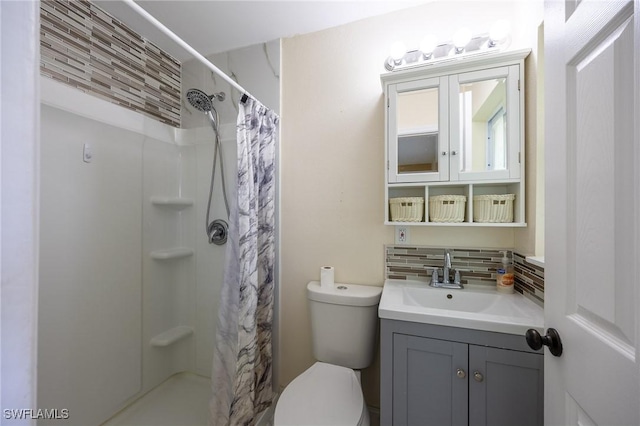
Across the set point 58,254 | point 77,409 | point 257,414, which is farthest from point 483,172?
point 77,409

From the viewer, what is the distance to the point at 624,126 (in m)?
0.44

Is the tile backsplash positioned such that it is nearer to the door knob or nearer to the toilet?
the toilet

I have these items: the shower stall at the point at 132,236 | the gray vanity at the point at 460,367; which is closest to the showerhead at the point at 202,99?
the shower stall at the point at 132,236

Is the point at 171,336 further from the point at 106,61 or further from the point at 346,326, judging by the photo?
the point at 106,61

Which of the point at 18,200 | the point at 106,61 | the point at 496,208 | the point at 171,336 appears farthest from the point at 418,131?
the point at 171,336

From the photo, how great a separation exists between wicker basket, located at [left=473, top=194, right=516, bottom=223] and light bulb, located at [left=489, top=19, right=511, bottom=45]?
74 cm

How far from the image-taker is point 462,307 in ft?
4.01

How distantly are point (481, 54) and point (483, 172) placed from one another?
1.81 feet

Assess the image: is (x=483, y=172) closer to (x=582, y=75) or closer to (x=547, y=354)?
(x=582, y=75)

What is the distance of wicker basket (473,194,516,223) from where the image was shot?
3.83 feet

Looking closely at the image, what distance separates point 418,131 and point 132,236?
1771mm

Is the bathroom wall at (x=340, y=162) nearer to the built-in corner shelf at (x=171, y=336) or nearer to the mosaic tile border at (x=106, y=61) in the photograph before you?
the built-in corner shelf at (x=171, y=336)

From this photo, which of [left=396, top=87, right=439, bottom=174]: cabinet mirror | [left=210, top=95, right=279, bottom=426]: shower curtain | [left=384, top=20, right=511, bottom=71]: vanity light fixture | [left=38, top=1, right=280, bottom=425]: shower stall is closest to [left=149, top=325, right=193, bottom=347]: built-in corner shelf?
[left=38, top=1, right=280, bottom=425]: shower stall

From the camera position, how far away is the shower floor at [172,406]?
4.68 feet
